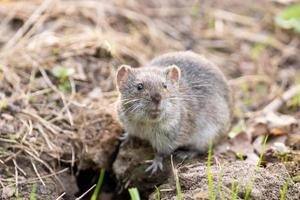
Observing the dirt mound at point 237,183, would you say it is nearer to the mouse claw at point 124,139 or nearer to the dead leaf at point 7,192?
the mouse claw at point 124,139

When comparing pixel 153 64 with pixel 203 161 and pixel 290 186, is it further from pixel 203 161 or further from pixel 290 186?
pixel 290 186

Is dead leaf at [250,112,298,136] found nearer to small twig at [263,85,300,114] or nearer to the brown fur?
the brown fur

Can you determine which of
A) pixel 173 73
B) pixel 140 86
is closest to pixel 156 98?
pixel 140 86

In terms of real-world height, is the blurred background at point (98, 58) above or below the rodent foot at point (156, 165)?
above

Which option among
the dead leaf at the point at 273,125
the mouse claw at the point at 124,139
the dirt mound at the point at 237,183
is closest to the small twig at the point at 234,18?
the dead leaf at the point at 273,125

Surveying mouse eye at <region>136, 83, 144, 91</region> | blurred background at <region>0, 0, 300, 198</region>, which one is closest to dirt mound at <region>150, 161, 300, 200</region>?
mouse eye at <region>136, 83, 144, 91</region>
